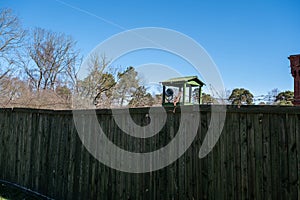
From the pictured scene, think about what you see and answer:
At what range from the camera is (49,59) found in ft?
46.8

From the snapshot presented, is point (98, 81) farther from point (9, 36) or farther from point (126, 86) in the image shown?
point (9, 36)

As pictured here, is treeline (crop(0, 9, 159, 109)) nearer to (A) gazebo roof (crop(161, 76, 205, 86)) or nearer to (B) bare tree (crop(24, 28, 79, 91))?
(B) bare tree (crop(24, 28, 79, 91))

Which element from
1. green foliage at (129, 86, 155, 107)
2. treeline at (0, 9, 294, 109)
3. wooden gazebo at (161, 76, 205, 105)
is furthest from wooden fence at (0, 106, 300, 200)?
green foliage at (129, 86, 155, 107)

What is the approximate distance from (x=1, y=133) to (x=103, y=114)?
109 inches

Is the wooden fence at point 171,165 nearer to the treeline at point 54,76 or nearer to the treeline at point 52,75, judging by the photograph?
the treeline at point 54,76

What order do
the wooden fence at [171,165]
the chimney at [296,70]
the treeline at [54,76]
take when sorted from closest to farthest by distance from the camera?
the wooden fence at [171,165], the chimney at [296,70], the treeline at [54,76]

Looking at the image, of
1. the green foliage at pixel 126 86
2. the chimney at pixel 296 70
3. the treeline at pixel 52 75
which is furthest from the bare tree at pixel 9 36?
the chimney at pixel 296 70

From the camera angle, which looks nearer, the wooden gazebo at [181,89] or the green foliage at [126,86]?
the wooden gazebo at [181,89]

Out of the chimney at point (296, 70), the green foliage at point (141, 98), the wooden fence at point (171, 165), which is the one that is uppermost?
the chimney at point (296, 70)

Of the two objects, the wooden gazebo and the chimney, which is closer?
the wooden gazebo

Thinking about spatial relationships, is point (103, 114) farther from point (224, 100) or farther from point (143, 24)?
point (143, 24)

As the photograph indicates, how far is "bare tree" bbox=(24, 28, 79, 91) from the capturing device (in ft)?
44.1

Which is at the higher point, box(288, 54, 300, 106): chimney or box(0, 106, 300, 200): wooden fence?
box(288, 54, 300, 106): chimney

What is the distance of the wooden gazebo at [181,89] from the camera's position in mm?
5043
